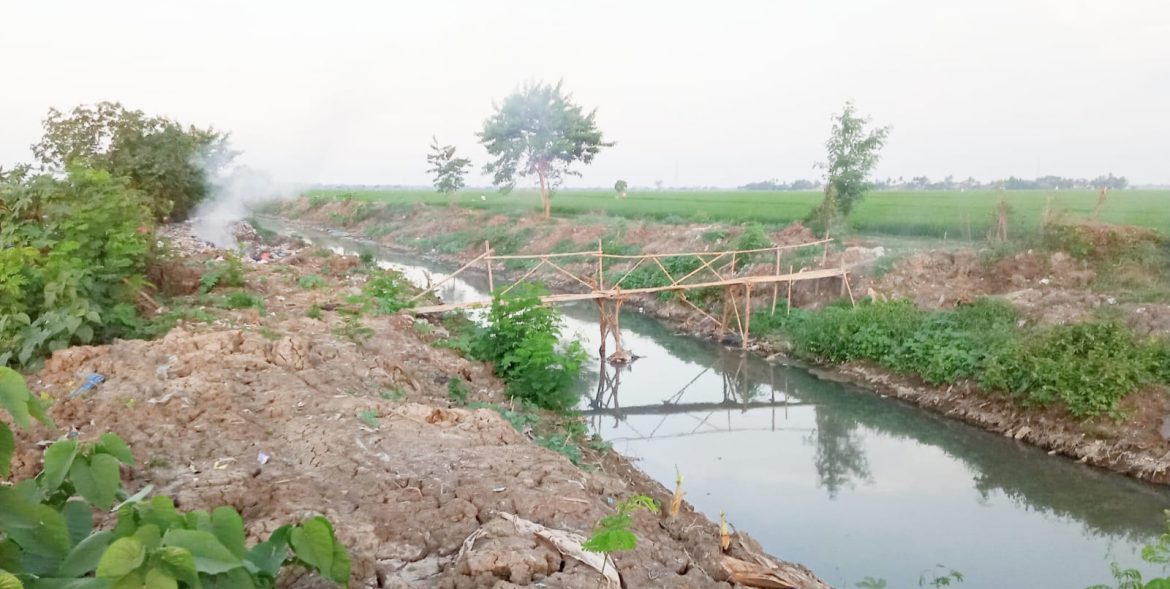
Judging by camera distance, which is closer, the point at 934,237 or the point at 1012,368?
the point at 1012,368

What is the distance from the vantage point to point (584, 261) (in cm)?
2173

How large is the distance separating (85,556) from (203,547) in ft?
0.94

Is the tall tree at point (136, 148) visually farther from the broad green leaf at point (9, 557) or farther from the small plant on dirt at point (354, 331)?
the broad green leaf at point (9, 557)

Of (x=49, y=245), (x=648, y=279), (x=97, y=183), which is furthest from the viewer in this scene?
(x=648, y=279)

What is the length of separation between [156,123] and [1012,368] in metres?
19.5

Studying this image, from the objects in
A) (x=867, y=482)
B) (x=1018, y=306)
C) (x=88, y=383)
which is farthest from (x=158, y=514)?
(x=1018, y=306)

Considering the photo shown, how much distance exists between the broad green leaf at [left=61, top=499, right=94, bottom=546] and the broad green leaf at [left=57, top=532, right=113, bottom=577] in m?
0.22

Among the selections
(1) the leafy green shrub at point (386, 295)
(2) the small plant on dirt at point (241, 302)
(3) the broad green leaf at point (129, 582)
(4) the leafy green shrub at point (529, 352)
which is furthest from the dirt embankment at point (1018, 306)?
(3) the broad green leaf at point (129, 582)

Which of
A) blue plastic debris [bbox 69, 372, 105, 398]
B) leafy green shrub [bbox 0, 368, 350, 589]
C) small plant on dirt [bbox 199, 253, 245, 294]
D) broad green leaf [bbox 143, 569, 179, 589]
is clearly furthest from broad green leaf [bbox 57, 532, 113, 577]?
small plant on dirt [bbox 199, 253, 245, 294]

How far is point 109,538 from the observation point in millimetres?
1633

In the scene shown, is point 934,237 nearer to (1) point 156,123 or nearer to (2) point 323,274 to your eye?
(2) point 323,274

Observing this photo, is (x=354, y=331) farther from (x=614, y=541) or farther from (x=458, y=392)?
(x=614, y=541)

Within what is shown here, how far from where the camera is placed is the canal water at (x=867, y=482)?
680 cm

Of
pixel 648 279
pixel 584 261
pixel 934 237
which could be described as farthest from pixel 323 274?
pixel 934 237
